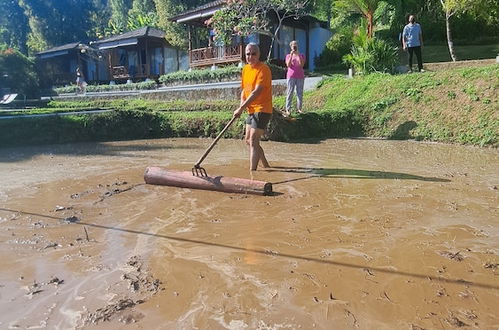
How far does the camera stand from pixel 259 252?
3559 mm

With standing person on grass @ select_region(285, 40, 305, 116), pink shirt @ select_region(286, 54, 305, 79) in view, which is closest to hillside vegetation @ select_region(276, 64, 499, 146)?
standing person on grass @ select_region(285, 40, 305, 116)

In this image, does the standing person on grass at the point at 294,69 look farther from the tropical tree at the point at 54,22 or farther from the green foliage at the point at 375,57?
the tropical tree at the point at 54,22

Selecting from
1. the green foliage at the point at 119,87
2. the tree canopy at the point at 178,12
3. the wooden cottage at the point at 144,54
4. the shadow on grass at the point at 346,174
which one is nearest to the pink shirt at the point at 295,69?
the shadow on grass at the point at 346,174

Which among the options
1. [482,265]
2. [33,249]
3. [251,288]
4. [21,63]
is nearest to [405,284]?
[482,265]

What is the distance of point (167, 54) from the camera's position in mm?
30422

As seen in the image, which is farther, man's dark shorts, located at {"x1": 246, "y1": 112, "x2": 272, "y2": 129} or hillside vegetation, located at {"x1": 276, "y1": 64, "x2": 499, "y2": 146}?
hillside vegetation, located at {"x1": 276, "y1": 64, "x2": 499, "y2": 146}

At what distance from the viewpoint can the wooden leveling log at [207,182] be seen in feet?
17.5

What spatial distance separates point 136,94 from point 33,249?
1867cm

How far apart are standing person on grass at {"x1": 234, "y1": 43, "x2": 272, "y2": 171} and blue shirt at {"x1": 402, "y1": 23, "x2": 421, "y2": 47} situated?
26.5 feet

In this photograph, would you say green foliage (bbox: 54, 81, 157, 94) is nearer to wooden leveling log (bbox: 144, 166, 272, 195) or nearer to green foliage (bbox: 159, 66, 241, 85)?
green foliage (bbox: 159, 66, 241, 85)

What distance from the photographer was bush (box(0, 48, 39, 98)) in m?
27.7

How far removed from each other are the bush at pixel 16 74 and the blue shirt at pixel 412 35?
2514cm

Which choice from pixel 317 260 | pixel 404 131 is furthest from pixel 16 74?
pixel 317 260

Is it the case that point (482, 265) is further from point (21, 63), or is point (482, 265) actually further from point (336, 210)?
point (21, 63)
